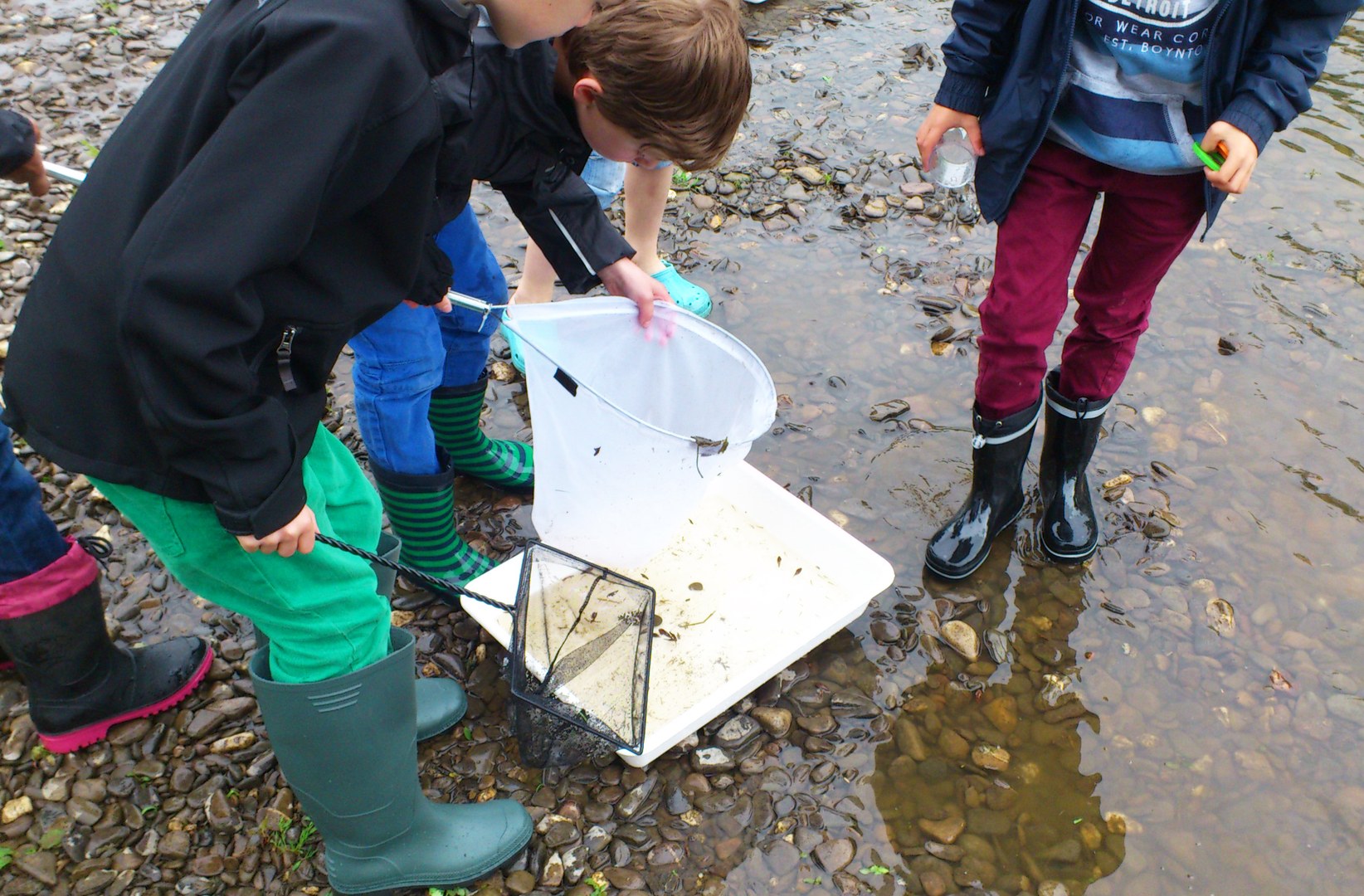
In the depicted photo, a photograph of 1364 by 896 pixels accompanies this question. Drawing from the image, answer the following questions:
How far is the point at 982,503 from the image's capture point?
2662mm

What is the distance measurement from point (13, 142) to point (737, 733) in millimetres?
2075

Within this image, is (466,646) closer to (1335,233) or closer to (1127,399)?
(1127,399)

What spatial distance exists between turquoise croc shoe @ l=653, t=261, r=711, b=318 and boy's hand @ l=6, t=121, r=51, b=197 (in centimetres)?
185

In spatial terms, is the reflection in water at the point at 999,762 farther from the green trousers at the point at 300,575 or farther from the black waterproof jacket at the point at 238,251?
the black waterproof jacket at the point at 238,251

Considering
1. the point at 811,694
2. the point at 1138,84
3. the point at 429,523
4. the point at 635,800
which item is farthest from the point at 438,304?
the point at 1138,84

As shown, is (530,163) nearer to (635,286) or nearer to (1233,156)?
(635,286)

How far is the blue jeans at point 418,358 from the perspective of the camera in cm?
207

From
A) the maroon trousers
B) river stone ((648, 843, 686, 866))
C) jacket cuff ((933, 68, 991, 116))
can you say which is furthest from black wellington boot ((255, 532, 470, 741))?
jacket cuff ((933, 68, 991, 116))

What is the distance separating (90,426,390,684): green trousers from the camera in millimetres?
1458

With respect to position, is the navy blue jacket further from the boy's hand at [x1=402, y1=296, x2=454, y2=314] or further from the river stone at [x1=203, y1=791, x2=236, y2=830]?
the river stone at [x1=203, y1=791, x2=236, y2=830]

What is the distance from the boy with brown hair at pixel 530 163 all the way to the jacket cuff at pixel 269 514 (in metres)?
0.72

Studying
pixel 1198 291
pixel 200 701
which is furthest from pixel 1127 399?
pixel 200 701

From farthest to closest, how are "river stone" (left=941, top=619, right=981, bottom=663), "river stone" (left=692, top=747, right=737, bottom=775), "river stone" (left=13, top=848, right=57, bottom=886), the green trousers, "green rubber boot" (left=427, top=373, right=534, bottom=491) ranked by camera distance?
"green rubber boot" (left=427, top=373, right=534, bottom=491) < "river stone" (left=941, top=619, right=981, bottom=663) < "river stone" (left=692, top=747, right=737, bottom=775) < "river stone" (left=13, top=848, right=57, bottom=886) < the green trousers

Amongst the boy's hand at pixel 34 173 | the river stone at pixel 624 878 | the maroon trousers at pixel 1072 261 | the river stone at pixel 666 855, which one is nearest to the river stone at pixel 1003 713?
the maroon trousers at pixel 1072 261
